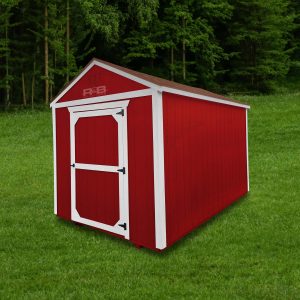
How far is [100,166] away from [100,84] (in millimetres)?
1484

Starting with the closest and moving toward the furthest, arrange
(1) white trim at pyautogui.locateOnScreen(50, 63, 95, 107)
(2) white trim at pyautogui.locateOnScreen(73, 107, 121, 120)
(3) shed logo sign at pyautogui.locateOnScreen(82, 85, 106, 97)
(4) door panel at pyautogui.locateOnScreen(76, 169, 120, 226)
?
(2) white trim at pyautogui.locateOnScreen(73, 107, 121, 120) < (4) door panel at pyautogui.locateOnScreen(76, 169, 120, 226) < (3) shed logo sign at pyautogui.locateOnScreen(82, 85, 106, 97) < (1) white trim at pyautogui.locateOnScreen(50, 63, 95, 107)

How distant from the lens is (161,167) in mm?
6449

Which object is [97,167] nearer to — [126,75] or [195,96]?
[126,75]

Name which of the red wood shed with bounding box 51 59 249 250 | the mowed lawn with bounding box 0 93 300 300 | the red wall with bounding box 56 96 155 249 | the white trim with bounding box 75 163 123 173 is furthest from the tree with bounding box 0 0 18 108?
the red wall with bounding box 56 96 155 249

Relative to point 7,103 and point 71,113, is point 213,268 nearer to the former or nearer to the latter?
point 71,113

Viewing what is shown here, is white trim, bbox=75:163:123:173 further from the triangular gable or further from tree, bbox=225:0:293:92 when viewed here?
tree, bbox=225:0:293:92

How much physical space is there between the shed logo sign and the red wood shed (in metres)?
0.02

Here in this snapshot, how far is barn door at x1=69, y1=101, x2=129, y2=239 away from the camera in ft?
23.2

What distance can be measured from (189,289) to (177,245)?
1.79 metres

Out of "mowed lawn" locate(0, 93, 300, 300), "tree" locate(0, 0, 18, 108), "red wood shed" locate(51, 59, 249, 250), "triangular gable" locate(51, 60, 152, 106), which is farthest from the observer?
"tree" locate(0, 0, 18, 108)

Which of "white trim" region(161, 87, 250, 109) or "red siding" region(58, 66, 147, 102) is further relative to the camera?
"red siding" region(58, 66, 147, 102)

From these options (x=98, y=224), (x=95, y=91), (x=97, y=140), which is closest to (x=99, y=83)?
(x=95, y=91)

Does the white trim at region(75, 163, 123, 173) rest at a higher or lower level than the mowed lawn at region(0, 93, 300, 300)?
higher

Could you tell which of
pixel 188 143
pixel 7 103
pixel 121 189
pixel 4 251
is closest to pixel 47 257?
pixel 4 251
